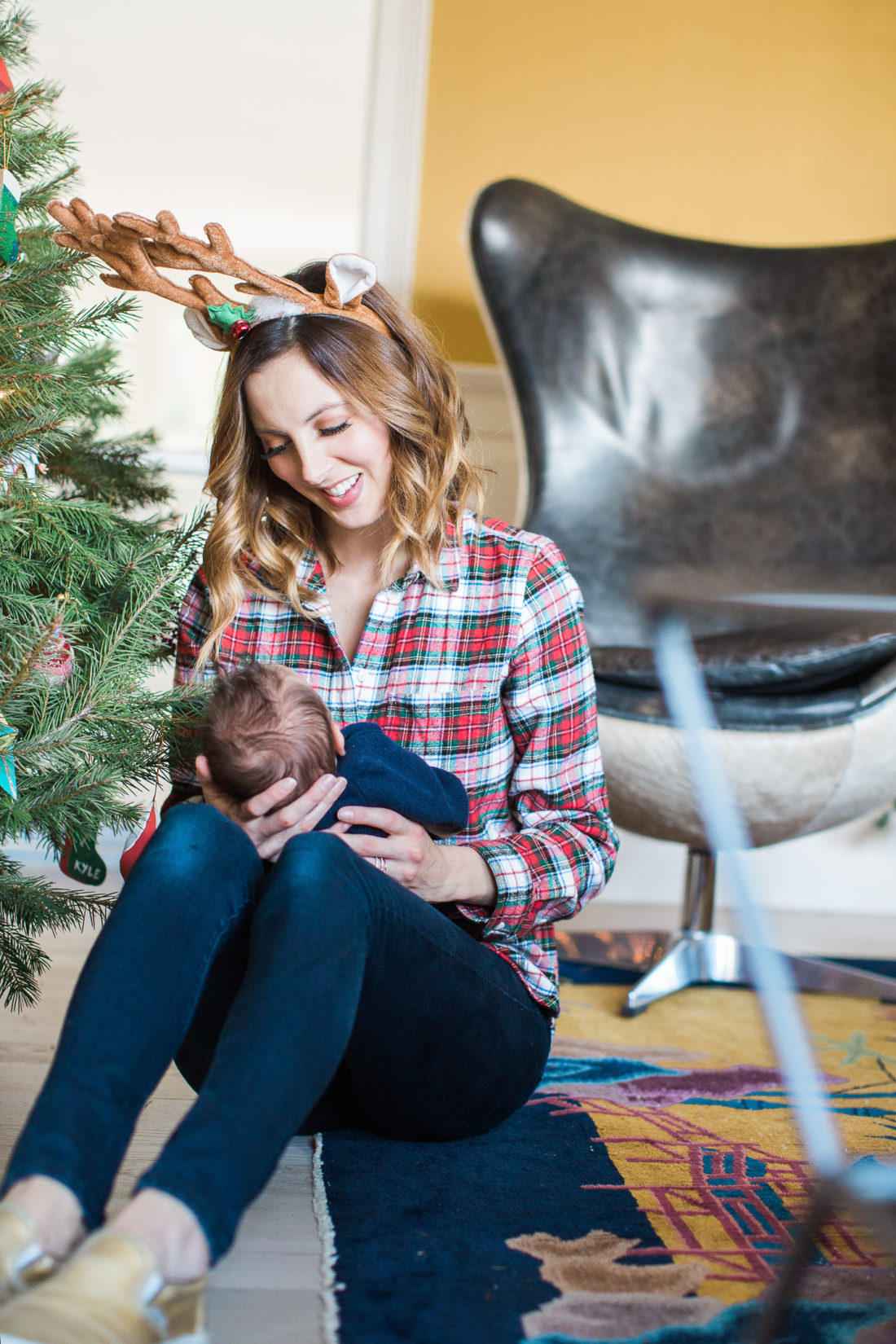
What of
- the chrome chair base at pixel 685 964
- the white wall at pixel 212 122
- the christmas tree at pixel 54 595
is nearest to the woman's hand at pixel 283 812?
the christmas tree at pixel 54 595

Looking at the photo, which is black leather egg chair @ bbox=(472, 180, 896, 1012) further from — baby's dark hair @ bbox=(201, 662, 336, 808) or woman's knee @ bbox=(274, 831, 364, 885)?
woman's knee @ bbox=(274, 831, 364, 885)

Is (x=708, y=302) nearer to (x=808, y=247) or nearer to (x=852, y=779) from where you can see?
(x=808, y=247)

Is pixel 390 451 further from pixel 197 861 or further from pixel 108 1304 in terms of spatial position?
pixel 108 1304

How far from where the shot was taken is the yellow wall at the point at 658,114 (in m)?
2.23

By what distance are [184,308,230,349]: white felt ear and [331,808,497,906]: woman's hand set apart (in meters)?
0.55

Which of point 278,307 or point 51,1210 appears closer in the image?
point 51,1210

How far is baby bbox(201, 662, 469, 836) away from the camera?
0.99 metres

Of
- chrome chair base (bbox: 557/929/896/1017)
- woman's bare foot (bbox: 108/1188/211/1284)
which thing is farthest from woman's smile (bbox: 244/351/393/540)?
chrome chair base (bbox: 557/929/896/1017)

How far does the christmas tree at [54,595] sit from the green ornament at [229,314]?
0.35ft

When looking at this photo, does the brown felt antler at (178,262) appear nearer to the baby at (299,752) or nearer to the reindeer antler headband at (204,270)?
A: the reindeer antler headband at (204,270)

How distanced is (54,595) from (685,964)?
1.07m

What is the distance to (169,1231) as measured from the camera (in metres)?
0.62

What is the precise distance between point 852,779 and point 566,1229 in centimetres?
79

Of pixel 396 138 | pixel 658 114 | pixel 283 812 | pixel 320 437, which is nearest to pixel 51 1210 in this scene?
pixel 283 812
